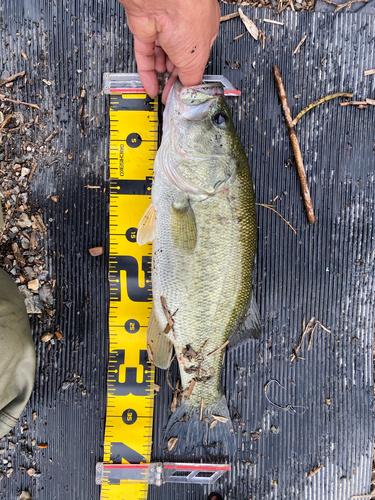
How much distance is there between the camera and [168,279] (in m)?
2.30

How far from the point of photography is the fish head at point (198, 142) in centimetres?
221

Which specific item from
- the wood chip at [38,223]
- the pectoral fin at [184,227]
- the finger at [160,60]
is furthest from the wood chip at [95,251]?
the finger at [160,60]

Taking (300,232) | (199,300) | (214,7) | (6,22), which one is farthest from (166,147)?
(6,22)

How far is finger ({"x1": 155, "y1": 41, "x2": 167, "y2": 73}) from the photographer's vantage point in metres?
2.48

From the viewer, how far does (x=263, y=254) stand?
2.87 m

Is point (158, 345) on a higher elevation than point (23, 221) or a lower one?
lower

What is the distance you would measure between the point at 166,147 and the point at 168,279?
3.14 ft

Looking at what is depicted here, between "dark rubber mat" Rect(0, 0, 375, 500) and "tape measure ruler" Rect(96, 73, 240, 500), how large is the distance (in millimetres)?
122

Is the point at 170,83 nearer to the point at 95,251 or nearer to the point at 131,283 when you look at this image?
the point at 95,251

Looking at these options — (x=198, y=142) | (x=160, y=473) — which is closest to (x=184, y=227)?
(x=198, y=142)

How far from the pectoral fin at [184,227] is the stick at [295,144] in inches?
47.7

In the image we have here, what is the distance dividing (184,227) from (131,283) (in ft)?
2.70

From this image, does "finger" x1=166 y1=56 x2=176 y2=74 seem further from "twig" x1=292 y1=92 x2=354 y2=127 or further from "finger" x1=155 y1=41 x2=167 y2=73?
"twig" x1=292 y1=92 x2=354 y2=127

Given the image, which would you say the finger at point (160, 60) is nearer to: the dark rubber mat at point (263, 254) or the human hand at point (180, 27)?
the human hand at point (180, 27)
